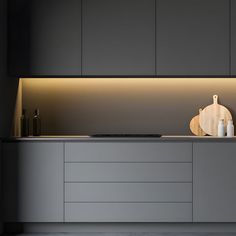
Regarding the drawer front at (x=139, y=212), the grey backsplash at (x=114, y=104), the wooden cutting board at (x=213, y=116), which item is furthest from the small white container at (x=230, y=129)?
the drawer front at (x=139, y=212)

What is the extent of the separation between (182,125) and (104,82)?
2.79ft

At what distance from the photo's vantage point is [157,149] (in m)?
4.87

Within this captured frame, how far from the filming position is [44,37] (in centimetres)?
514

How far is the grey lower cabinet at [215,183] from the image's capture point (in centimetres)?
485

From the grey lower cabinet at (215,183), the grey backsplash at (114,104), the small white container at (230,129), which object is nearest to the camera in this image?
the grey lower cabinet at (215,183)

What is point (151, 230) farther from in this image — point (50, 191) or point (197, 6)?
point (197, 6)

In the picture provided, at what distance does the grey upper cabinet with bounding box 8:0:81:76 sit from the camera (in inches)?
202

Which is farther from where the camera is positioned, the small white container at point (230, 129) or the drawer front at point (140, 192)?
the small white container at point (230, 129)

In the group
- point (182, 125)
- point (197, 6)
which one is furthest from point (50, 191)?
point (197, 6)

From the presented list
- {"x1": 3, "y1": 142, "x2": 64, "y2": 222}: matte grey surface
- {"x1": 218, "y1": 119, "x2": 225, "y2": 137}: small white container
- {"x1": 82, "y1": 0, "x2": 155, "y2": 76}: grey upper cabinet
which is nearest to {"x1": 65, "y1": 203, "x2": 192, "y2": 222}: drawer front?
{"x1": 3, "y1": 142, "x2": 64, "y2": 222}: matte grey surface

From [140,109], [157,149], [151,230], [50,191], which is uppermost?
[140,109]

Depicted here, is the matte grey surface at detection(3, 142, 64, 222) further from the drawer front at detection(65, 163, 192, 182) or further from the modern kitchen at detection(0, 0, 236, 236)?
the drawer front at detection(65, 163, 192, 182)

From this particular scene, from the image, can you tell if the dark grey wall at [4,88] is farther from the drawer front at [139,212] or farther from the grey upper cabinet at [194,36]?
the grey upper cabinet at [194,36]

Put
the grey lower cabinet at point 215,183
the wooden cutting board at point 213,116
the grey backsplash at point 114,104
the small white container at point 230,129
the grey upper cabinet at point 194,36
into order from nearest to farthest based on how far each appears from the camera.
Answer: the grey lower cabinet at point 215,183 < the grey upper cabinet at point 194,36 < the small white container at point 230,129 < the wooden cutting board at point 213,116 < the grey backsplash at point 114,104
